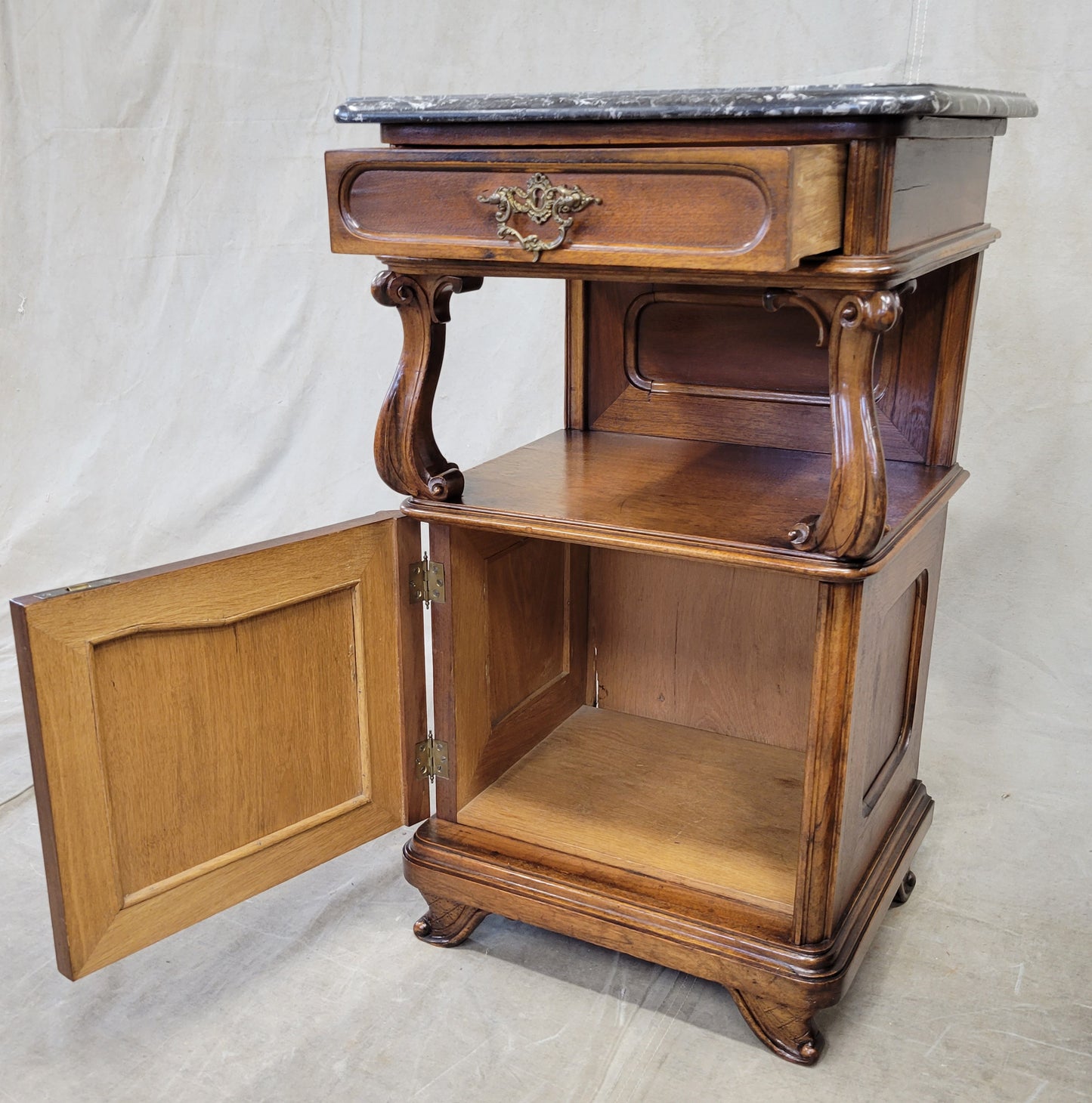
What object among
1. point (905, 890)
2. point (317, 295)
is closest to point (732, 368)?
point (905, 890)

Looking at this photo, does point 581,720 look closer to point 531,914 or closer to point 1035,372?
point 531,914

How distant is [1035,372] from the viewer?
2793 mm

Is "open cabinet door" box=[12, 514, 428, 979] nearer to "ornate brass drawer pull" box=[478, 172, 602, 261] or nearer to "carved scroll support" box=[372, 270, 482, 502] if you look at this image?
"carved scroll support" box=[372, 270, 482, 502]

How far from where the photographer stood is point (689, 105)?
1.46 metres

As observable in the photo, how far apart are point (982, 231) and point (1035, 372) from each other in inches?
36.5

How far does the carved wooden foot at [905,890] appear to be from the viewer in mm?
2211

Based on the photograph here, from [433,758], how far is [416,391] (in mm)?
626

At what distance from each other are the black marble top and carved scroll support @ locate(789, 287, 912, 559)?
0.72 ft

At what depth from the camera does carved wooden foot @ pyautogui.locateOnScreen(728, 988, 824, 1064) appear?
71.8 inches

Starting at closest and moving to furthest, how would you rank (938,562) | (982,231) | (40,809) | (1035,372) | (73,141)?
(40,809), (982,231), (938,562), (1035,372), (73,141)

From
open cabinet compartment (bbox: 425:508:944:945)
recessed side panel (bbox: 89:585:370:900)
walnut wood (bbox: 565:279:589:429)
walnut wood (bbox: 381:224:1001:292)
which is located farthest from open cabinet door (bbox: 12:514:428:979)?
walnut wood (bbox: 565:279:589:429)

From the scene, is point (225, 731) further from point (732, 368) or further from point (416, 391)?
point (732, 368)

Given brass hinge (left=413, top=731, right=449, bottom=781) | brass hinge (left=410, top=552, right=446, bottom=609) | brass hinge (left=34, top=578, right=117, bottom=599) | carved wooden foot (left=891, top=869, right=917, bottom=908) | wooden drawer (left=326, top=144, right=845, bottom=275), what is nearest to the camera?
wooden drawer (left=326, top=144, right=845, bottom=275)

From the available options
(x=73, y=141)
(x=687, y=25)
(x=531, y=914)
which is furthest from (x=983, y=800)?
(x=73, y=141)
